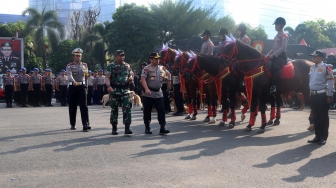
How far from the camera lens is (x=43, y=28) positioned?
2137 inches

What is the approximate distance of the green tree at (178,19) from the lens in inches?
1970

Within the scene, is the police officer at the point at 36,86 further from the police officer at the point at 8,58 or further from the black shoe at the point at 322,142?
the black shoe at the point at 322,142

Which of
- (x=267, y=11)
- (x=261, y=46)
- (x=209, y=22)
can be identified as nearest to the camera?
(x=261, y=46)

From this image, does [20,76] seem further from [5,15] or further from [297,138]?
[5,15]

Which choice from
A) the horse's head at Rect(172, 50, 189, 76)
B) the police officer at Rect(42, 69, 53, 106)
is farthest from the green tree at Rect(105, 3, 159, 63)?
the horse's head at Rect(172, 50, 189, 76)

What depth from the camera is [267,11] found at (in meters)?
159

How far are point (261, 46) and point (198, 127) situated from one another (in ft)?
43.7

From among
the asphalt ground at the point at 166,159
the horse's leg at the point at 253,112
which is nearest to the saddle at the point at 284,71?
the horse's leg at the point at 253,112

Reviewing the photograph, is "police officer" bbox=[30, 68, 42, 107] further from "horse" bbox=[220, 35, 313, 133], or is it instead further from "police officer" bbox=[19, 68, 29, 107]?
"horse" bbox=[220, 35, 313, 133]

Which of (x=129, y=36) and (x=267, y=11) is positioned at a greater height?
(x=267, y=11)

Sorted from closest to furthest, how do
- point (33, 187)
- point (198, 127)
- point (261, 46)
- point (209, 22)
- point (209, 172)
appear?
point (33, 187) → point (209, 172) → point (198, 127) → point (261, 46) → point (209, 22)

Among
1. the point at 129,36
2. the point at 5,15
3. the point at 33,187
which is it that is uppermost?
the point at 5,15

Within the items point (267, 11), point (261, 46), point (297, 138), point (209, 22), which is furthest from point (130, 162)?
point (267, 11)

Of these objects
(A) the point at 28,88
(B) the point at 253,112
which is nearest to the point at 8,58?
(A) the point at 28,88
